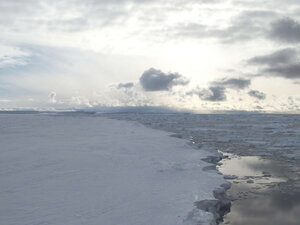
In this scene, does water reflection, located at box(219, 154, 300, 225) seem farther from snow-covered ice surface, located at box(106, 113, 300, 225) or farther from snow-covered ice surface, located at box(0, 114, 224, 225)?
snow-covered ice surface, located at box(0, 114, 224, 225)

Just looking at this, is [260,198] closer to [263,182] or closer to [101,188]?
[263,182]

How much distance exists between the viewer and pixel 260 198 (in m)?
13.5

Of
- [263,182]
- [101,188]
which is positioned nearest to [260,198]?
[263,182]

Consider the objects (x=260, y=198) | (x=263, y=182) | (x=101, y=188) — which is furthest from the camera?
(x=263, y=182)

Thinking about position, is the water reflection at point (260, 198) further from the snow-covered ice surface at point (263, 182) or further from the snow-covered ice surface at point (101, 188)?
the snow-covered ice surface at point (101, 188)

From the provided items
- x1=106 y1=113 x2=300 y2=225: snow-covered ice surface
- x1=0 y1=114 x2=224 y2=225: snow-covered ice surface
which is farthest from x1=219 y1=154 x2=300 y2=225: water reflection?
x1=0 y1=114 x2=224 y2=225: snow-covered ice surface

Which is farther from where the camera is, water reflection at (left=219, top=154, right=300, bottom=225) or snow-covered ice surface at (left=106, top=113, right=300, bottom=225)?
snow-covered ice surface at (left=106, top=113, right=300, bottom=225)

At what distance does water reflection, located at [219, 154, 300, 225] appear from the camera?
1138 centimetres

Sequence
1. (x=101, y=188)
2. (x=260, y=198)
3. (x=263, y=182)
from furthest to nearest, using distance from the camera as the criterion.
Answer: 1. (x=263, y=182)
2. (x=260, y=198)
3. (x=101, y=188)

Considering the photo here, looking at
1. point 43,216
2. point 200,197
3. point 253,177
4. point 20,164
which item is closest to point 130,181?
point 200,197

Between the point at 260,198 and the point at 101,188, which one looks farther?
the point at 260,198

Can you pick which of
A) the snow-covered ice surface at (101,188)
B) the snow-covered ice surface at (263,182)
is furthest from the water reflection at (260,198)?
the snow-covered ice surface at (101,188)

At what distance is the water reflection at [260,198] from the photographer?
11383 millimetres

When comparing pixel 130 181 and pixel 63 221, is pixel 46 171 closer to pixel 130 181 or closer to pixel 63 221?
pixel 130 181
